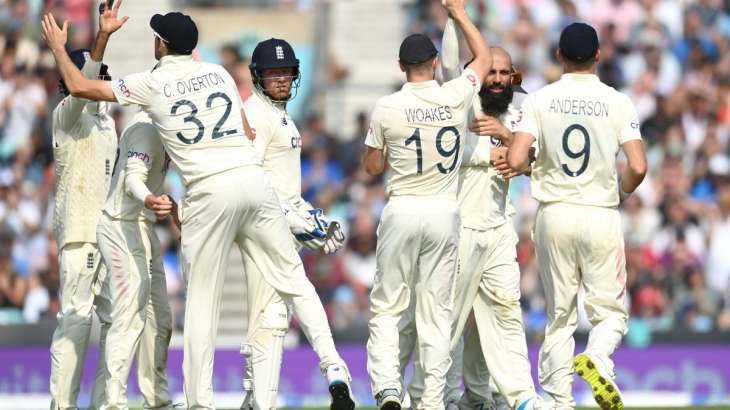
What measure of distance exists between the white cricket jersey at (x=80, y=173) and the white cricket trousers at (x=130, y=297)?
1.17ft

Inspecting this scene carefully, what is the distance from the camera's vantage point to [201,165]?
433 inches

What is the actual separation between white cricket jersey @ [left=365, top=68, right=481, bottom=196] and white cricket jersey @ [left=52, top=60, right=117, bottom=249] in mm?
2342

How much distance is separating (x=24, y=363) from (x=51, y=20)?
252 inches

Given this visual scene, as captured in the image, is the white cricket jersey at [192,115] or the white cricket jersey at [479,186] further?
the white cricket jersey at [479,186]

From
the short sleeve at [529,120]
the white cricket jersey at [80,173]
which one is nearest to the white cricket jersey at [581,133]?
the short sleeve at [529,120]

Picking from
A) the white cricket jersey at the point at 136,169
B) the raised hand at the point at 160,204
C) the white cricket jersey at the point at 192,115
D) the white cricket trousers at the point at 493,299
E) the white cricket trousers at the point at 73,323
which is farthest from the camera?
the white cricket trousers at the point at 73,323

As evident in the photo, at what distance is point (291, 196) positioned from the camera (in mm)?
12031

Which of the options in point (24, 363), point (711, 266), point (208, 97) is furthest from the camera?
point (711, 266)

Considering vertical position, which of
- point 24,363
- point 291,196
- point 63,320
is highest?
point 291,196

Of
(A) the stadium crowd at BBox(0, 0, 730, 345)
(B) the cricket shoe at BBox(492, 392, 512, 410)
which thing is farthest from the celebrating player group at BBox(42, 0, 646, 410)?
(A) the stadium crowd at BBox(0, 0, 730, 345)

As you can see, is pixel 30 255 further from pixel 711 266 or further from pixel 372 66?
pixel 711 266

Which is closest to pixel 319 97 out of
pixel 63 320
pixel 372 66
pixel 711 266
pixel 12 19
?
pixel 372 66

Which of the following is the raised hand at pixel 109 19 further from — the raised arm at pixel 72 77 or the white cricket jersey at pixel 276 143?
the white cricket jersey at pixel 276 143

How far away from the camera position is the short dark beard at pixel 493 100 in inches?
491
